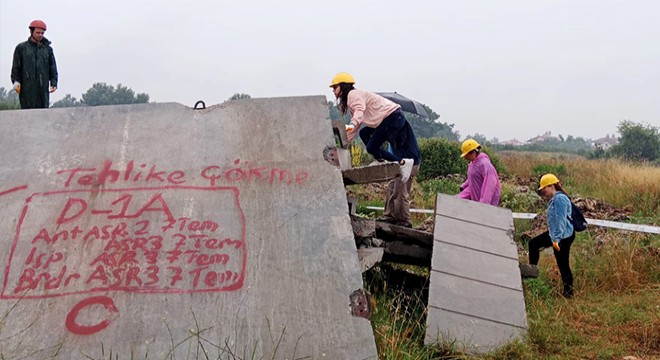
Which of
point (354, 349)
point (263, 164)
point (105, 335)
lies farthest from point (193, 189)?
point (354, 349)

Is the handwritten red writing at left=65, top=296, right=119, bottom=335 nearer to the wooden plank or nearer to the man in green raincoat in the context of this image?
the wooden plank

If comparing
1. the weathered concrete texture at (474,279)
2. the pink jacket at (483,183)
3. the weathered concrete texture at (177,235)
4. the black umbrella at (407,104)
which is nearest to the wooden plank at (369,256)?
the weathered concrete texture at (474,279)

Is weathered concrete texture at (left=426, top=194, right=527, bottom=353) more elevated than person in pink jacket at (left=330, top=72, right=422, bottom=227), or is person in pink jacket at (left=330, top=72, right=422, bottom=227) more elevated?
person in pink jacket at (left=330, top=72, right=422, bottom=227)

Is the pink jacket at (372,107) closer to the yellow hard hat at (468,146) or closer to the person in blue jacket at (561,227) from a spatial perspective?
the yellow hard hat at (468,146)

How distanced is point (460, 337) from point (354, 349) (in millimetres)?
1263

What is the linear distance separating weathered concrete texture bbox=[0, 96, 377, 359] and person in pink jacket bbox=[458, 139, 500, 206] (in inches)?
112

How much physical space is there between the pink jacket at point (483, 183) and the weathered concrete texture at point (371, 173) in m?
1.98

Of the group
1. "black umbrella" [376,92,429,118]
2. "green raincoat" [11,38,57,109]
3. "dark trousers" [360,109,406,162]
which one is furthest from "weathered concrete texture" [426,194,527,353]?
"black umbrella" [376,92,429,118]

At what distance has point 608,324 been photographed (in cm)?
591

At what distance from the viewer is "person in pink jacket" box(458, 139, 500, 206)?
23.7 ft

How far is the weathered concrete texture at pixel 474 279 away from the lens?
15.4 feet

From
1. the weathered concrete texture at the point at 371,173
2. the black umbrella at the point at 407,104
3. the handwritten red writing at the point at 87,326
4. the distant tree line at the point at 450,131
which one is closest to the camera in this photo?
the handwritten red writing at the point at 87,326

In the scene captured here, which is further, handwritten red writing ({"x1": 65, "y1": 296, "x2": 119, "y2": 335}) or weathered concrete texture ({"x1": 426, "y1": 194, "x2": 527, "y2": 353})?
weathered concrete texture ({"x1": 426, "y1": 194, "x2": 527, "y2": 353})

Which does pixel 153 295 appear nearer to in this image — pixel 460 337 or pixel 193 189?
pixel 193 189
